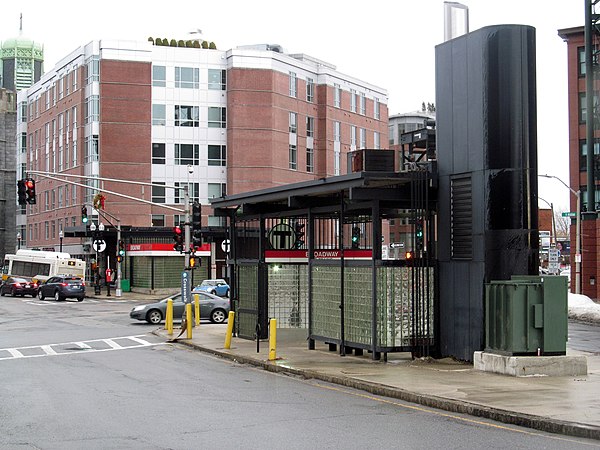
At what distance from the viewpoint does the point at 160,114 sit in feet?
249

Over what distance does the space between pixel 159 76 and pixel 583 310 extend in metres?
48.8

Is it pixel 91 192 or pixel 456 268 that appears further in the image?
pixel 91 192

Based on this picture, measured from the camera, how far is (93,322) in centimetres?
3766

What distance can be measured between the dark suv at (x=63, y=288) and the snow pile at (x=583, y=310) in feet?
106

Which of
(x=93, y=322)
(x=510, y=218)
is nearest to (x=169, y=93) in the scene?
(x=93, y=322)

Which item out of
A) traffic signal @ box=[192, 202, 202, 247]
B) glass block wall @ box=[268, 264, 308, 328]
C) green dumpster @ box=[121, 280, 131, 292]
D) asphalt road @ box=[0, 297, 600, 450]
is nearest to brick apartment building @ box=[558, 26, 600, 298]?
green dumpster @ box=[121, 280, 131, 292]

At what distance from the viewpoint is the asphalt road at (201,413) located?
10758 mm

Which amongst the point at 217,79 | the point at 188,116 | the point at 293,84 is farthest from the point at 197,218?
the point at 293,84

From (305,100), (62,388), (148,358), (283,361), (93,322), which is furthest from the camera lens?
(305,100)

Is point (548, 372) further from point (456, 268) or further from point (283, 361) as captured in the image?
point (283, 361)

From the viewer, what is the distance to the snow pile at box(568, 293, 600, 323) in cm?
3553

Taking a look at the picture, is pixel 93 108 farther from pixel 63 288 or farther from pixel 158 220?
A: pixel 63 288

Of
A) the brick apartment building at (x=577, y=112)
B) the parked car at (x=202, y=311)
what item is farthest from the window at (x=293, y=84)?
the parked car at (x=202, y=311)

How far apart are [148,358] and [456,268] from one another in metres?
8.45
